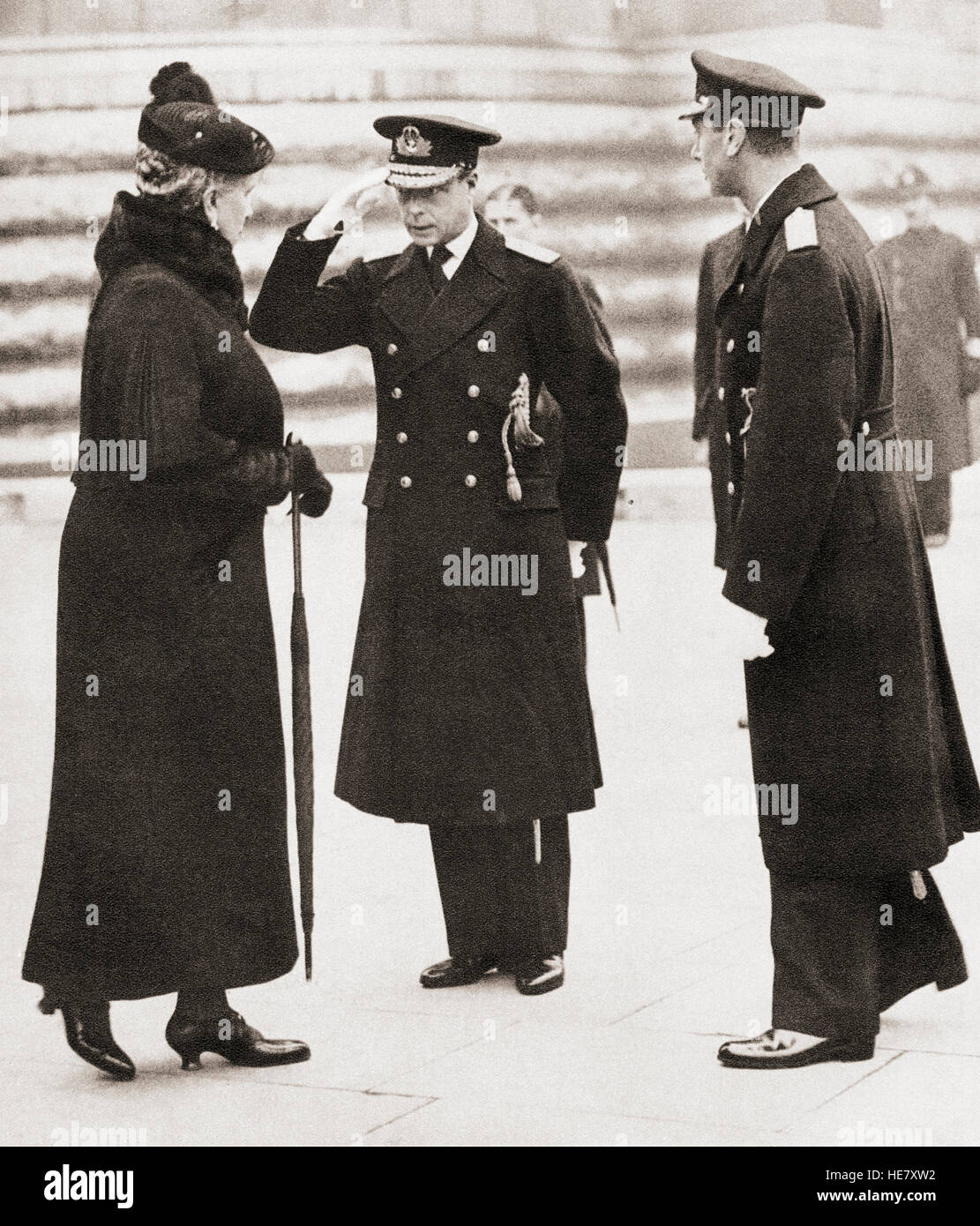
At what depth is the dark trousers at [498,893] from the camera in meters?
5.81

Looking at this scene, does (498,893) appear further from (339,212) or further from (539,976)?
(339,212)

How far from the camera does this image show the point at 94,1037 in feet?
16.6

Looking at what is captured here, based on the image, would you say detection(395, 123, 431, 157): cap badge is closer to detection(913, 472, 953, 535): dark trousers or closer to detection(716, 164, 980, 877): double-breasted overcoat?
detection(716, 164, 980, 877): double-breasted overcoat

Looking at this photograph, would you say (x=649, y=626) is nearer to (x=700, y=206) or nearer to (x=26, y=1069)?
(x=700, y=206)

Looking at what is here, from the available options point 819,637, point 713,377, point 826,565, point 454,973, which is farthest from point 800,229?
point 713,377

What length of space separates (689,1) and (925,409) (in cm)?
363

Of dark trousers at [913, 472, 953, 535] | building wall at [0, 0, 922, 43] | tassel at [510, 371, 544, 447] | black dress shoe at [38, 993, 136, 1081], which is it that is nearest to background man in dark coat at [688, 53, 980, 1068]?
tassel at [510, 371, 544, 447]

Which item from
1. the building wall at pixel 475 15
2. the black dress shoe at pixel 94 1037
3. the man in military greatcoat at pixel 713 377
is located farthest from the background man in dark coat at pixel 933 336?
the black dress shoe at pixel 94 1037

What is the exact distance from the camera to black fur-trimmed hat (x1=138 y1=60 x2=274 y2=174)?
491 centimetres

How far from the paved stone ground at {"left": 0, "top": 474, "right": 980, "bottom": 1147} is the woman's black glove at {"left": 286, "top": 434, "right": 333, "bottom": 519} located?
11cm

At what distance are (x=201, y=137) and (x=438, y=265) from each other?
943 mm

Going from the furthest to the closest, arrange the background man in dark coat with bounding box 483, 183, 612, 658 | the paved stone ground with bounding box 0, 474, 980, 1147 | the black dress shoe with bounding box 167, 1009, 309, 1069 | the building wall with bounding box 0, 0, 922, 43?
the building wall with bounding box 0, 0, 922, 43 → the background man in dark coat with bounding box 483, 183, 612, 658 → the black dress shoe with bounding box 167, 1009, 309, 1069 → the paved stone ground with bounding box 0, 474, 980, 1147

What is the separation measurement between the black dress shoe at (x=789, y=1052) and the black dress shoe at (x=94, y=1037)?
51.4 inches

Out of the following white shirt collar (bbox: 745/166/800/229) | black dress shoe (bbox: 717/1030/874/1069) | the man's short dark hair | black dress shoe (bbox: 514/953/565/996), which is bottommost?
black dress shoe (bbox: 514/953/565/996)
